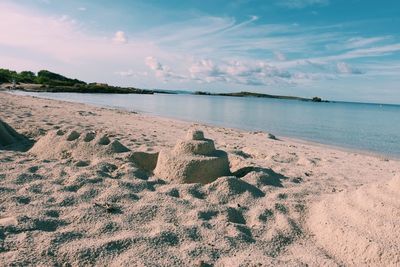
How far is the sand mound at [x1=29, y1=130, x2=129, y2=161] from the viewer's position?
6.16 m

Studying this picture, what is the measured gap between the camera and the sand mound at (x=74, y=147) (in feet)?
20.2

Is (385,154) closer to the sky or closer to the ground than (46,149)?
closer to the ground

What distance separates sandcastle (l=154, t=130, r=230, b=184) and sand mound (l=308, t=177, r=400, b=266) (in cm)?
152

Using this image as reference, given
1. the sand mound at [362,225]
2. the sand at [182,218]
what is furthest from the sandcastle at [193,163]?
the sand mound at [362,225]

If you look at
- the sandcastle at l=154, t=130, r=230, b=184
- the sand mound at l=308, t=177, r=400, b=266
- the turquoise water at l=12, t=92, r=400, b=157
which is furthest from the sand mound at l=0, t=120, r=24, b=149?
the turquoise water at l=12, t=92, r=400, b=157

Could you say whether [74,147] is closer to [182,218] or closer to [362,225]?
[182,218]

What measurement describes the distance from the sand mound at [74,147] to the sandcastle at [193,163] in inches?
53.6

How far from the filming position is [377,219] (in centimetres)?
365

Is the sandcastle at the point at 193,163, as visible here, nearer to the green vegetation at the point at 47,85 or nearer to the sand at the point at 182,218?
the sand at the point at 182,218

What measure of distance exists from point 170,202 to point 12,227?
1.66m

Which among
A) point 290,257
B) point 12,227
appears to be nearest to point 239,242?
point 290,257

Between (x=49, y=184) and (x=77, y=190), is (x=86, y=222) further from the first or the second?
(x=49, y=184)

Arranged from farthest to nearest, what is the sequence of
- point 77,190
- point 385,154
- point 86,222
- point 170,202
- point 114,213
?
point 385,154, point 77,190, point 170,202, point 114,213, point 86,222

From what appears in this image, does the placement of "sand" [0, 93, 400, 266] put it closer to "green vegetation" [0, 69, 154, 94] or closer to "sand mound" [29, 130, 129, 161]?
"sand mound" [29, 130, 129, 161]
